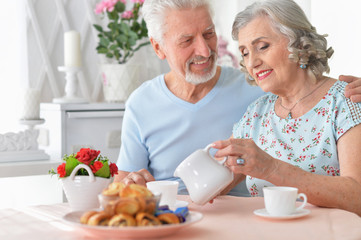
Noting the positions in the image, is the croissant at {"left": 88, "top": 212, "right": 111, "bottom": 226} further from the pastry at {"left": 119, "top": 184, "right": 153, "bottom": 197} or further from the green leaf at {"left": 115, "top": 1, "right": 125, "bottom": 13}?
the green leaf at {"left": 115, "top": 1, "right": 125, "bottom": 13}

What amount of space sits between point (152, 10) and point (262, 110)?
502 mm

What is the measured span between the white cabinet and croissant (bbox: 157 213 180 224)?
163 cm

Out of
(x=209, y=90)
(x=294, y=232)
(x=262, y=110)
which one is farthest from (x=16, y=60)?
(x=294, y=232)

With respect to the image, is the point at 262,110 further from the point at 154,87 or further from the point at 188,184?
the point at 188,184

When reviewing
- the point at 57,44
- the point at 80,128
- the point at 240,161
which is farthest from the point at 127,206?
the point at 57,44

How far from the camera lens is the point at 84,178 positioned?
1.20m

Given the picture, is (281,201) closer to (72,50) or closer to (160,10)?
(160,10)

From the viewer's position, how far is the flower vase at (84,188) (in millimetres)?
1200

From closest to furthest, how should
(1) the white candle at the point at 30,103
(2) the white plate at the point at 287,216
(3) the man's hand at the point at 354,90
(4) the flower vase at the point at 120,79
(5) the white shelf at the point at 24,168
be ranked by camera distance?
(2) the white plate at the point at 287,216, (3) the man's hand at the point at 354,90, (5) the white shelf at the point at 24,168, (1) the white candle at the point at 30,103, (4) the flower vase at the point at 120,79

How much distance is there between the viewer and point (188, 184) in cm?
120

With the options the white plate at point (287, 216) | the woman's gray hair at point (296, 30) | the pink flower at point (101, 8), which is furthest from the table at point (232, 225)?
the pink flower at point (101, 8)

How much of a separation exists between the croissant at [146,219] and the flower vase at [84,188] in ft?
0.91

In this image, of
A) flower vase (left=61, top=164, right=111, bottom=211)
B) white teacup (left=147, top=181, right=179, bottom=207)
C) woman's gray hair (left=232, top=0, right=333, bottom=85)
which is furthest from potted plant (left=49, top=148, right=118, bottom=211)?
woman's gray hair (left=232, top=0, right=333, bottom=85)

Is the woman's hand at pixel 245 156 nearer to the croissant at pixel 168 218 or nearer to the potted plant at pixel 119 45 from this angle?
the croissant at pixel 168 218
